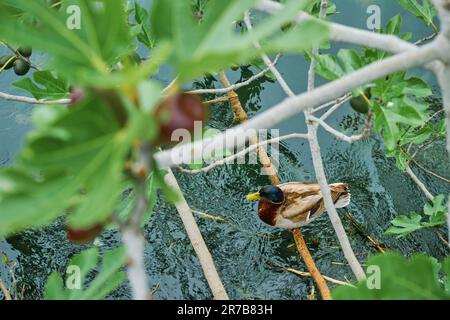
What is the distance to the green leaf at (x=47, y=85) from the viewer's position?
1.25 metres

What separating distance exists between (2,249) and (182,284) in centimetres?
82

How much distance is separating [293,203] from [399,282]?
167 cm

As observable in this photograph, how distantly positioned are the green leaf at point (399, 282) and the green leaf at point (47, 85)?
918 millimetres

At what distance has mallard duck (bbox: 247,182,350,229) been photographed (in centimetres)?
225

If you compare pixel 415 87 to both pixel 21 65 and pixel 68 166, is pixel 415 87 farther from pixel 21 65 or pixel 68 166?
pixel 21 65

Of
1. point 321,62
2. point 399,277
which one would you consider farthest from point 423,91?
point 399,277

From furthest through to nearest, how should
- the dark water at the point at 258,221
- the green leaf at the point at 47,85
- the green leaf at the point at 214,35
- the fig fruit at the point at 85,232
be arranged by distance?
the dark water at the point at 258,221, the green leaf at the point at 47,85, the fig fruit at the point at 85,232, the green leaf at the point at 214,35

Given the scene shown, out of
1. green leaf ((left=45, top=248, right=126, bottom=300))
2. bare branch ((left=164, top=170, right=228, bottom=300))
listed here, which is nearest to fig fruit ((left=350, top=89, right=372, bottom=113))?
green leaf ((left=45, top=248, right=126, bottom=300))

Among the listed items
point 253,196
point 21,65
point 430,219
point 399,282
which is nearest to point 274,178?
point 253,196

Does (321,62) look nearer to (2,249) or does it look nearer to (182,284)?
(182,284)

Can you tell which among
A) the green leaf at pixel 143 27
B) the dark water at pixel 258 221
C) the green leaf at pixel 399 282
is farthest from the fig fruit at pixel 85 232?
the dark water at pixel 258 221

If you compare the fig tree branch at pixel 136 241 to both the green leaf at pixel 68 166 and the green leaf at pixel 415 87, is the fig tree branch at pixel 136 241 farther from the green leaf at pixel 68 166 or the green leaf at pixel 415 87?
the green leaf at pixel 415 87

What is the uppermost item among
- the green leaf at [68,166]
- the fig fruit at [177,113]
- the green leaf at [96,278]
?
the fig fruit at [177,113]

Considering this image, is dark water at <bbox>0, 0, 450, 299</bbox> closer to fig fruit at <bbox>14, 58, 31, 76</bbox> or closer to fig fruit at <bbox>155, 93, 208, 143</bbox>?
fig fruit at <bbox>14, 58, 31, 76</bbox>
